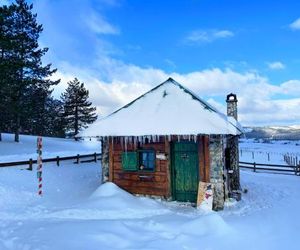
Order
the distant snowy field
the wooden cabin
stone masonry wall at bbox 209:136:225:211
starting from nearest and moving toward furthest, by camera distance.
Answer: the distant snowy field < stone masonry wall at bbox 209:136:225:211 < the wooden cabin

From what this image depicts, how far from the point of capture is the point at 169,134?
12.5 metres

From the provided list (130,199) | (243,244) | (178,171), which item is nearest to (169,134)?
(178,171)

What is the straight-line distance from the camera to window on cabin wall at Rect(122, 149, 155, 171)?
13748 millimetres

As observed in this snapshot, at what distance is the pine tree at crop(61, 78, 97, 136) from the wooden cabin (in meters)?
34.0

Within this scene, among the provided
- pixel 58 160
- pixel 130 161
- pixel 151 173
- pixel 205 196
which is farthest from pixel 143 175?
pixel 58 160

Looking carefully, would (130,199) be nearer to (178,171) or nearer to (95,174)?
(178,171)

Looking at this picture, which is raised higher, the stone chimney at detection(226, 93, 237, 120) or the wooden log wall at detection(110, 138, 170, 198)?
the stone chimney at detection(226, 93, 237, 120)

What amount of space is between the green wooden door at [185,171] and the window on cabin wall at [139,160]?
3.17 ft

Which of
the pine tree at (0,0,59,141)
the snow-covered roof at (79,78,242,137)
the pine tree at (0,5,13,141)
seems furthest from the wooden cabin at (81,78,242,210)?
the pine tree at (0,0,59,141)

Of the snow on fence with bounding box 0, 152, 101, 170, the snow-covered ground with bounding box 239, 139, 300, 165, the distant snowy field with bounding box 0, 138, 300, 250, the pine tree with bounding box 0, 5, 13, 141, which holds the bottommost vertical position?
the distant snowy field with bounding box 0, 138, 300, 250

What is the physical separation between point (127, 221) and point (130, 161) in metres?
4.48

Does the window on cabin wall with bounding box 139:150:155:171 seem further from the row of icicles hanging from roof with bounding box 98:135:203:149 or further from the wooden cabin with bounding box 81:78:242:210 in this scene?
the row of icicles hanging from roof with bounding box 98:135:203:149

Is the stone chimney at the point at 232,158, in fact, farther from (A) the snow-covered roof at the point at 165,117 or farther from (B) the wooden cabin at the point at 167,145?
(A) the snow-covered roof at the point at 165,117

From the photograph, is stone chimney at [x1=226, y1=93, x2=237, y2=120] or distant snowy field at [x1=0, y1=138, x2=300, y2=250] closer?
distant snowy field at [x1=0, y1=138, x2=300, y2=250]
